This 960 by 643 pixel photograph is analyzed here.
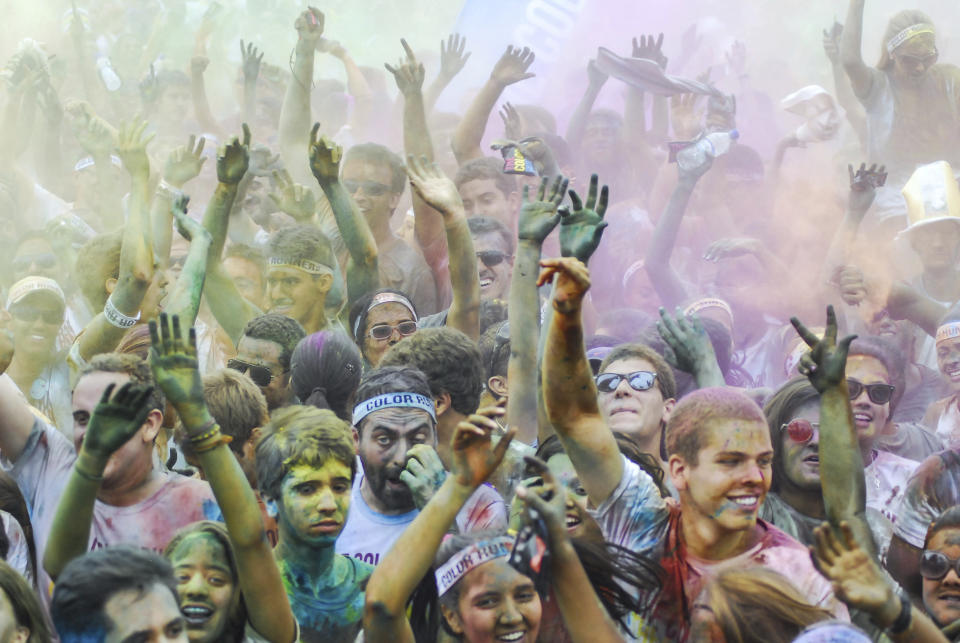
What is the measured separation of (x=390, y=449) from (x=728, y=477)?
3.42 feet

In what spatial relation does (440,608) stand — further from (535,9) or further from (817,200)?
(535,9)

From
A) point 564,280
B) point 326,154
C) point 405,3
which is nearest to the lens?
point 564,280

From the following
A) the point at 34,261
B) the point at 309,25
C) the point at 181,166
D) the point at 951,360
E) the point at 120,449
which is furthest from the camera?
the point at 309,25

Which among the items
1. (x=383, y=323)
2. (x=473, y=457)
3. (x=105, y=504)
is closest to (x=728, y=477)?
(x=473, y=457)

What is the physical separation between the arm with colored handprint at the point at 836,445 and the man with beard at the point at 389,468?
0.93 m

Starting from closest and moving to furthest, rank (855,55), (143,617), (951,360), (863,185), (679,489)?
(143,617) → (679,489) → (951,360) → (863,185) → (855,55)

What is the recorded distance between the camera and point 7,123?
7.78 meters

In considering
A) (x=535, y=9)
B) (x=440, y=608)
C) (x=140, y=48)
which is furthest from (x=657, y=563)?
(x=140, y=48)

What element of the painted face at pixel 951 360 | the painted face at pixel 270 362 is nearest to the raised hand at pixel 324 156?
the painted face at pixel 270 362

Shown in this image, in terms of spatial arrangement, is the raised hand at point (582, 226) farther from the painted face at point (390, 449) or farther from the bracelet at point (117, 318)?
the bracelet at point (117, 318)

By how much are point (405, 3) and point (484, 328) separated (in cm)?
596

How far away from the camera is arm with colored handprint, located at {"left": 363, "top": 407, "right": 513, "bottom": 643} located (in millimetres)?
3100

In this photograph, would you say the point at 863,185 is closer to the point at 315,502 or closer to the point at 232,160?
the point at 232,160

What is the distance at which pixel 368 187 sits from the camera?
6.30 m
